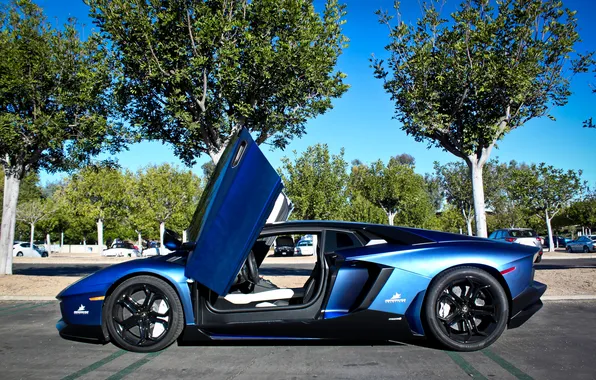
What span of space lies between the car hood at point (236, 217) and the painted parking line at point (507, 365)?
2.21 m

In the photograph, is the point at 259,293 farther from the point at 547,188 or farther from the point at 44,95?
the point at 547,188

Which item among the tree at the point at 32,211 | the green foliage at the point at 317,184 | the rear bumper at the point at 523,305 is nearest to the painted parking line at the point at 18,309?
the rear bumper at the point at 523,305

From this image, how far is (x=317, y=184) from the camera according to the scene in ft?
110

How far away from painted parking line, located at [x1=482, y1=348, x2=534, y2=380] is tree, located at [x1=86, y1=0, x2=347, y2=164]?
693 cm

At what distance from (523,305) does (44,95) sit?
11672 mm

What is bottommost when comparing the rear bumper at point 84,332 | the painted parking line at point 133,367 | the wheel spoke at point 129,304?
the painted parking line at point 133,367

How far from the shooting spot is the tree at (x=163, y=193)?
130 ft

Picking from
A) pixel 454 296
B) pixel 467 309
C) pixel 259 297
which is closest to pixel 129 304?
pixel 259 297

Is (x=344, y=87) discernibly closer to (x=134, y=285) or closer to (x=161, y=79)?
(x=161, y=79)

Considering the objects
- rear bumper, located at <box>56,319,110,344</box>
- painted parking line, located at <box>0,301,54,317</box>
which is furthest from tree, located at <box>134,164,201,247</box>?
rear bumper, located at <box>56,319,110,344</box>

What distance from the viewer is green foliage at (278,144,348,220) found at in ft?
108

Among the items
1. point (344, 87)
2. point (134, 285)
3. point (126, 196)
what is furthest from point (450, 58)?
point (126, 196)

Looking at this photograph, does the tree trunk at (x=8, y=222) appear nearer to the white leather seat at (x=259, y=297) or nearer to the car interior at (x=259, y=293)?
the car interior at (x=259, y=293)

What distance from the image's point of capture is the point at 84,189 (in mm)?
38812
